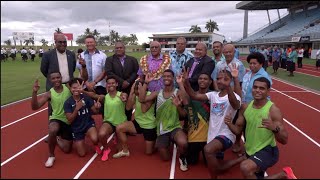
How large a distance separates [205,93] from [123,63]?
192 cm

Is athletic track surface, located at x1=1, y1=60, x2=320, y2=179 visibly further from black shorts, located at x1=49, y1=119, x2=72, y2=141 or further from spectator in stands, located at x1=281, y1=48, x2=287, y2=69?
spectator in stands, located at x1=281, y1=48, x2=287, y2=69

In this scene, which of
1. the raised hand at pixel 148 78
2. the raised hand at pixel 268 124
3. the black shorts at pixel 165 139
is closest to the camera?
the raised hand at pixel 268 124

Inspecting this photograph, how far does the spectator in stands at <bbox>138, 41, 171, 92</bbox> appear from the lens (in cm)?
516

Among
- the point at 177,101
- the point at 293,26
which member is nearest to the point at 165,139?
the point at 177,101

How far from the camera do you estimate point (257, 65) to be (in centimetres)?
428

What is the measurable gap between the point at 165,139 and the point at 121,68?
1.67 meters

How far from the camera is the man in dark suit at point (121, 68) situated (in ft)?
17.9

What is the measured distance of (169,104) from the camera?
4.57m

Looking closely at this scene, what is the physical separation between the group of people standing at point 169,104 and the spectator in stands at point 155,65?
0.06 ft

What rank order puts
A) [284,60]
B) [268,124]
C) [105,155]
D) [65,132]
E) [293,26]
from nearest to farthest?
[268,124] → [105,155] → [65,132] → [284,60] → [293,26]

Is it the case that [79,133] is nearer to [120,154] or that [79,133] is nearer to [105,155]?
[105,155]

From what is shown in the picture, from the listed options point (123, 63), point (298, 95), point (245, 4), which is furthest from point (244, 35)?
point (123, 63)

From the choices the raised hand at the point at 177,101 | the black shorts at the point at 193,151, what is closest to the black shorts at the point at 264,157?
the black shorts at the point at 193,151

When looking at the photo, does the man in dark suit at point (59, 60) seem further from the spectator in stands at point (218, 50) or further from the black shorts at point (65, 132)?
the spectator in stands at point (218, 50)
